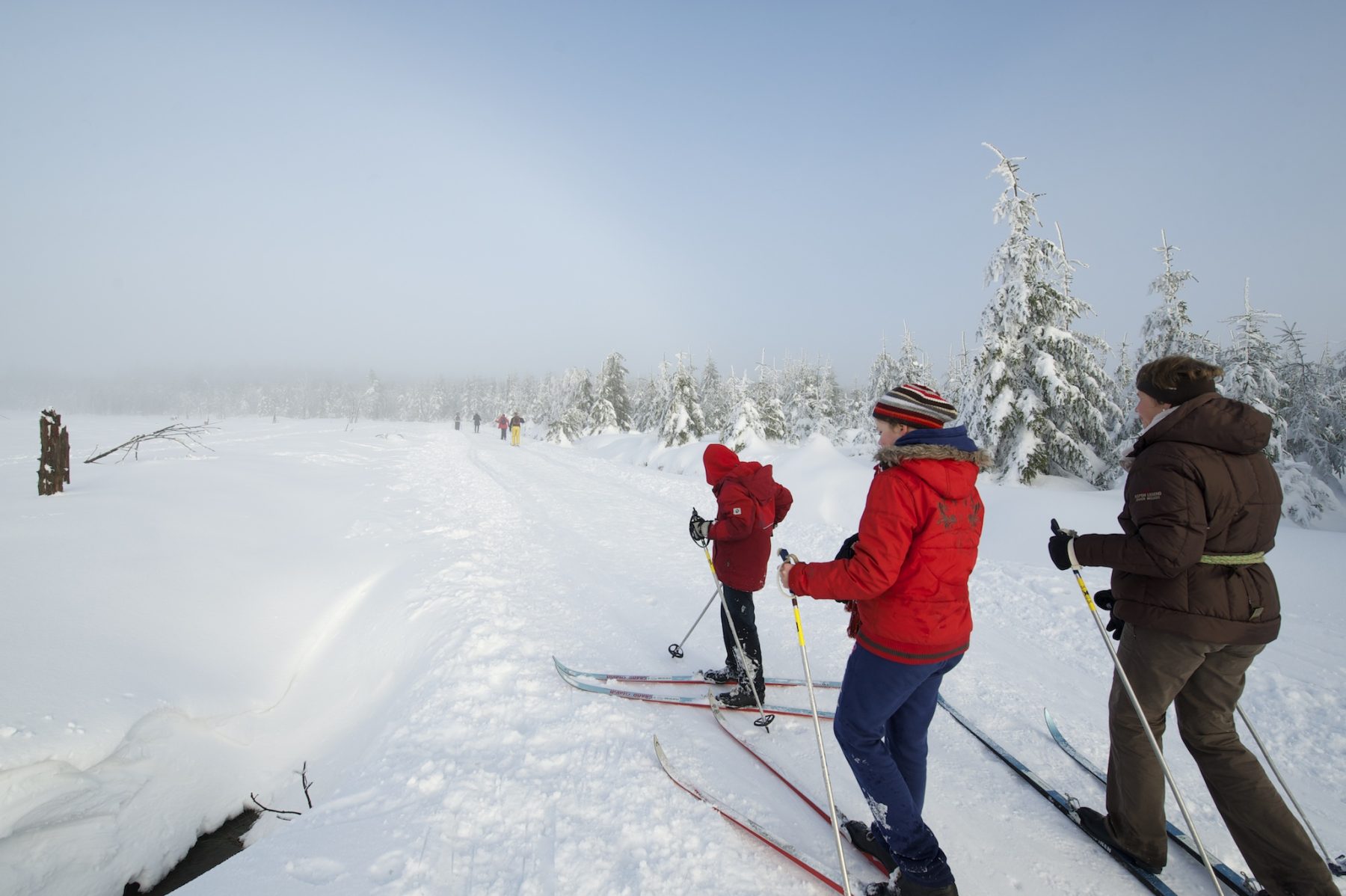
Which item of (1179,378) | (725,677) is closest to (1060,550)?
(1179,378)

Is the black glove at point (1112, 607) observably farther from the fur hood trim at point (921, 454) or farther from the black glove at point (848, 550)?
the black glove at point (848, 550)

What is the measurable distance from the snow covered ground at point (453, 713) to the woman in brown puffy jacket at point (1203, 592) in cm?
50

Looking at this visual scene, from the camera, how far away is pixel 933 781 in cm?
344

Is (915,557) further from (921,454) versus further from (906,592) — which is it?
(921,454)

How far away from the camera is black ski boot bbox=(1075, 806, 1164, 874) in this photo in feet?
A: 8.95

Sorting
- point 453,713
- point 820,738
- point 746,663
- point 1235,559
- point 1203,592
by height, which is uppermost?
point 1235,559

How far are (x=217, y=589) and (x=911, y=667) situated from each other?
6.99 meters

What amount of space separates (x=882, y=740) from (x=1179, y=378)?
2.23 m

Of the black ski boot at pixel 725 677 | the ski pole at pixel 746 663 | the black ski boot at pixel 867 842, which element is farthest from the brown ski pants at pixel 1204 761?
the black ski boot at pixel 725 677

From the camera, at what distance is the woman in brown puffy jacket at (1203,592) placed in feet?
7.77

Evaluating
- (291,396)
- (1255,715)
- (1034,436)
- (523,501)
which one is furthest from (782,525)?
(291,396)

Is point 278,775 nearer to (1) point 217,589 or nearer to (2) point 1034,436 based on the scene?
(1) point 217,589

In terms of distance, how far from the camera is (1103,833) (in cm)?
291

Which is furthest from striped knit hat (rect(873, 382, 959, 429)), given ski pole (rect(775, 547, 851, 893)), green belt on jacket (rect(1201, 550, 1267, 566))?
green belt on jacket (rect(1201, 550, 1267, 566))
